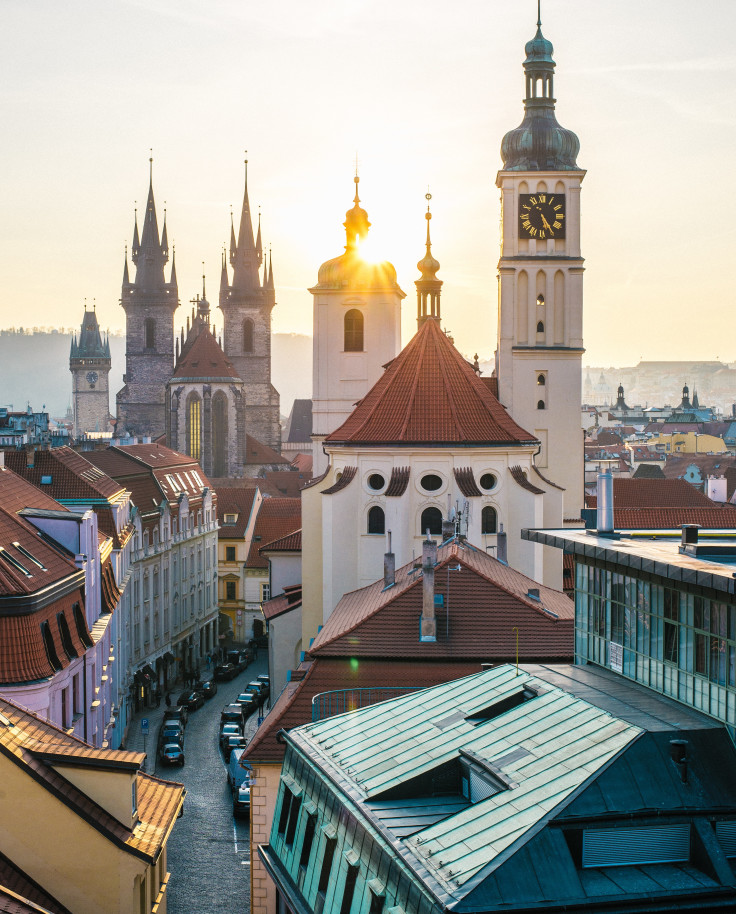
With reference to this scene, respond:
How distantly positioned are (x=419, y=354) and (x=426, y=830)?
3477cm

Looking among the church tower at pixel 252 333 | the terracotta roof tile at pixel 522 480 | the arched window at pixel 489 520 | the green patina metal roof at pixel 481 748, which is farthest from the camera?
the church tower at pixel 252 333

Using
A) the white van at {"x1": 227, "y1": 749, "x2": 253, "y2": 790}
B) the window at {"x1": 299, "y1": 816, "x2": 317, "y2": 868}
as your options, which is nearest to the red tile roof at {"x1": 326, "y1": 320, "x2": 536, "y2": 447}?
the white van at {"x1": 227, "y1": 749, "x2": 253, "y2": 790}

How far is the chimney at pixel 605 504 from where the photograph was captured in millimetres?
24938

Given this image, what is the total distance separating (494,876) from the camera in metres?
15.7

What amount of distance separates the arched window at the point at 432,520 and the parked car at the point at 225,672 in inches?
842

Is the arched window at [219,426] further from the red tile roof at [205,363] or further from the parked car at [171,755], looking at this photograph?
the parked car at [171,755]

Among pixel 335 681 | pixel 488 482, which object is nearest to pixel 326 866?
pixel 335 681

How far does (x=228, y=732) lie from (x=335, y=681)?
2192 centimetres

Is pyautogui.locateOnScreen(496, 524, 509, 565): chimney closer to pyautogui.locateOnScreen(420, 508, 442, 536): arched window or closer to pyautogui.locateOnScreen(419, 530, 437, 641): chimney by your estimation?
pyautogui.locateOnScreen(420, 508, 442, 536): arched window

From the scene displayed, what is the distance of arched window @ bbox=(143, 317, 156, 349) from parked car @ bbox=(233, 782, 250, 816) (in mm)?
103760

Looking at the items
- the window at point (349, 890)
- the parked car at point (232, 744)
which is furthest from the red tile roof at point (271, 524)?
the window at point (349, 890)

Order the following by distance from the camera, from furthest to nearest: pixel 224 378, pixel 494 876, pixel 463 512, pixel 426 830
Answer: pixel 224 378
pixel 463 512
pixel 426 830
pixel 494 876

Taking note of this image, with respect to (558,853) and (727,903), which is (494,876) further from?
(727,903)

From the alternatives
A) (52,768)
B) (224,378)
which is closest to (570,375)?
(52,768)
